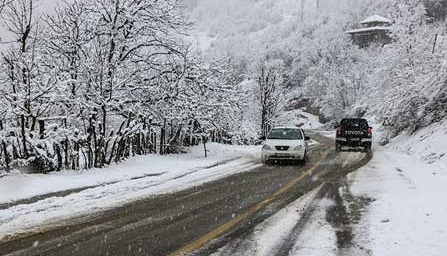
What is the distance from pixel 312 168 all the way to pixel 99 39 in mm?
9130

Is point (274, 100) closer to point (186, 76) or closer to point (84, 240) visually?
point (186, 76)

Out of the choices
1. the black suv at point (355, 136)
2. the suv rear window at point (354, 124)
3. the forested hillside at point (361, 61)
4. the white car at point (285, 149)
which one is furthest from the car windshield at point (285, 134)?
the suv rear window at point (354, 124)

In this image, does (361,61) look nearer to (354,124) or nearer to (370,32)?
(370,32)

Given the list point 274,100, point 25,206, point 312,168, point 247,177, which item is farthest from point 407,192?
point 274,100

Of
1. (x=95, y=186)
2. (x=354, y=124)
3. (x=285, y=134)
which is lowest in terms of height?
(x=95, y=186)

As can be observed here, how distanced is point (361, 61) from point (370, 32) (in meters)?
29.0

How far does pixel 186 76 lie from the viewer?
21391 mm

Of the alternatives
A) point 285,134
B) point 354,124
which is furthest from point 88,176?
point 354,124

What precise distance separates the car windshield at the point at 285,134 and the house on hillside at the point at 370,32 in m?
98.1

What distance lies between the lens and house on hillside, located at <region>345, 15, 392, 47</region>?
114 m

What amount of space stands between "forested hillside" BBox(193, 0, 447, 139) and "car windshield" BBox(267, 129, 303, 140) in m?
6.06

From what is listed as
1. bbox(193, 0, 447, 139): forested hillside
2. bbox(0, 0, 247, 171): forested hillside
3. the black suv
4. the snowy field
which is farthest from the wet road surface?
the black suv

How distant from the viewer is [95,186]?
1298 centimetres

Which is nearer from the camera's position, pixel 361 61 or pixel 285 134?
pixel 285 134
